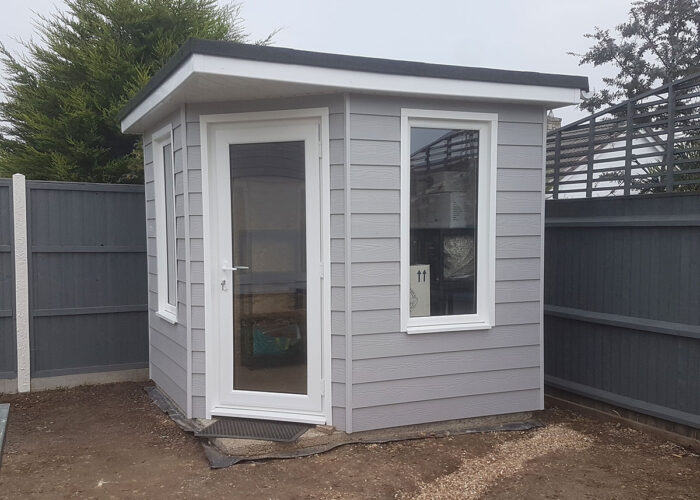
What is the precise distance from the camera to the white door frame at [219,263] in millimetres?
3926

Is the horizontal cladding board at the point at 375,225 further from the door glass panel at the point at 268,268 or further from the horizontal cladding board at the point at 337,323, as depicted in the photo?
the horizontal cladding board at the point at 337,323

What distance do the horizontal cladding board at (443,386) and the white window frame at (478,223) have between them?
1.16 ft

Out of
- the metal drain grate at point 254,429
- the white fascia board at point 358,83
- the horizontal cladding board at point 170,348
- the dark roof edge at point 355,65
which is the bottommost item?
the metal drain grate at point 254,429

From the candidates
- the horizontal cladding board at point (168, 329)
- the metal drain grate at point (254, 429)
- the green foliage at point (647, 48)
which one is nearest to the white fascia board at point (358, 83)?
the horizontal cladding board at point (168, 329)

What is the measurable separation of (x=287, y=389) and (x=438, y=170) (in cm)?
184

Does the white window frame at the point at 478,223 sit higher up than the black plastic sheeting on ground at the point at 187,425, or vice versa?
the white window frame at the point at 478,223

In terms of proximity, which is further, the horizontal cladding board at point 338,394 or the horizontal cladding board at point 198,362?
the horizontal cladding board at point 198,362

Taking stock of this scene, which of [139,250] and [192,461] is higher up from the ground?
[139,250]

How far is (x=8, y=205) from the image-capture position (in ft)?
17.0

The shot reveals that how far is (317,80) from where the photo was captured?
11.9 ft

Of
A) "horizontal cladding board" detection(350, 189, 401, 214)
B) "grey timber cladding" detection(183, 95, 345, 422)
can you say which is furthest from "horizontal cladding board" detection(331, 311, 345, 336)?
"horizontal cladding board" detection(350, 189, 401, 214)

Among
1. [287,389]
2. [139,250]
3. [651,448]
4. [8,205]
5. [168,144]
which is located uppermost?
[168,144]

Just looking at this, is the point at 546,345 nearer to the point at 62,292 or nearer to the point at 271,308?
the point at 271,308

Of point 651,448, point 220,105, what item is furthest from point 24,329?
point 651,448
